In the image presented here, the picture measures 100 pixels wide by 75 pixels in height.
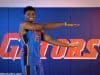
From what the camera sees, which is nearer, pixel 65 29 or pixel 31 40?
pixel 31 40

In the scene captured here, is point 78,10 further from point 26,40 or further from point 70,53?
point 26,40

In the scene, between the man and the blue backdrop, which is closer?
the man

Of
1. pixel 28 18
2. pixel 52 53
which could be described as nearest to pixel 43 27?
pixel 28 18

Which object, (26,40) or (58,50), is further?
(58,50)

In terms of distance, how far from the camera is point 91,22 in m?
6.39

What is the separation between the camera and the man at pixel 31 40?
335cm

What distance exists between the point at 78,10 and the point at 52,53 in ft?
2.99

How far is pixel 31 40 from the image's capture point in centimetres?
335

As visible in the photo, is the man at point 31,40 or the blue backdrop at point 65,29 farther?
the blue backdrop at point 65,29

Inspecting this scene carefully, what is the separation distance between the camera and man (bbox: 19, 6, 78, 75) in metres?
3.35

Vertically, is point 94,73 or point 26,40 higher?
point 26,40

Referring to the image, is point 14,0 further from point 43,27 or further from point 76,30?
point 43,27

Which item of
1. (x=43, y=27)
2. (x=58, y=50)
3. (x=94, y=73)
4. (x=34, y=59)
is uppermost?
(x=43, y=27)

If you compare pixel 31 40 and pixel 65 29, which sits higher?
pixel 31 40
